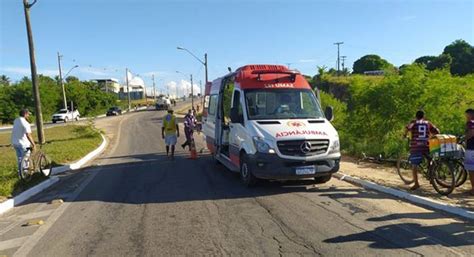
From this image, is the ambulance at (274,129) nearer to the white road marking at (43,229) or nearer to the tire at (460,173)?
the tire at (460,173)

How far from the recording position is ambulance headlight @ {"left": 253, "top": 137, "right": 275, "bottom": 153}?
9398 millimetres

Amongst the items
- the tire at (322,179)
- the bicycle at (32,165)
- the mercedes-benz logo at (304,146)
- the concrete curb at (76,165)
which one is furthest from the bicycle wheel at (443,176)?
the concrete curb at (76,165)

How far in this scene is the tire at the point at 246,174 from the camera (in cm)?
986

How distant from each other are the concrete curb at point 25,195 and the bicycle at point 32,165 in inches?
14.9

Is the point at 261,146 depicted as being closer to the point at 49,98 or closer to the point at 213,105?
the point at 213,105

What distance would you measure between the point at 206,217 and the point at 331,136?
11.6ft

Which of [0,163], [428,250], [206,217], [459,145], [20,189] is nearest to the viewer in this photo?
[428,250]

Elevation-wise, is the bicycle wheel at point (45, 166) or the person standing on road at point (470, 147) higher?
the person standing on road at point (470, 147)

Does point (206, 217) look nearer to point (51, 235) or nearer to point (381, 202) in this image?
point (51, 235)

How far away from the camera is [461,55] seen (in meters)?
97.5

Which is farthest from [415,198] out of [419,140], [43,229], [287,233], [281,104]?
[43,229]

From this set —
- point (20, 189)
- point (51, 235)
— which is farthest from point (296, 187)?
point (20, 189)

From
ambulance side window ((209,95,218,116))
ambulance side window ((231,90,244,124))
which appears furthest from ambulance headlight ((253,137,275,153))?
ambulance side window ((209,95,218,116))

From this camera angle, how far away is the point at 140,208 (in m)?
8.45
